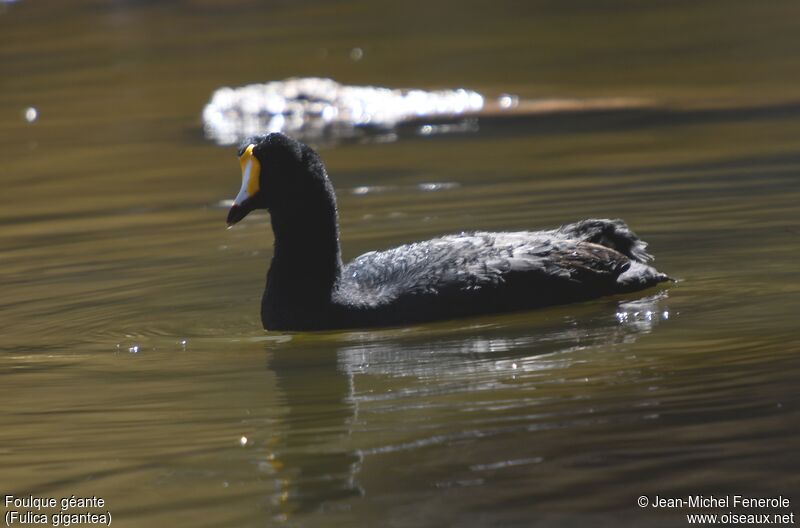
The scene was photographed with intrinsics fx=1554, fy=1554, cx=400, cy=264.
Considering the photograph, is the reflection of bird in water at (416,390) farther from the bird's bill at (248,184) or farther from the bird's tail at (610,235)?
the bird's bill at (248,184)

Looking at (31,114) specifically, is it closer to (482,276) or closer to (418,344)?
(482,276)

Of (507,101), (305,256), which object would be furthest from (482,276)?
(507,101)

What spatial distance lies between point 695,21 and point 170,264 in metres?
16.5

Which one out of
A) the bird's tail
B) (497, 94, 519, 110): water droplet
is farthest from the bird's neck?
(497, 94, 519, 110): water droplet

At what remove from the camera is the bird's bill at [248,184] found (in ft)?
25.2

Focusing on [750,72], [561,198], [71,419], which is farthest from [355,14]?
[71,419]

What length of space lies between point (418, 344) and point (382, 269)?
67 centimetres

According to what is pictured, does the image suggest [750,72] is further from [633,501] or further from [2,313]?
[633,501]

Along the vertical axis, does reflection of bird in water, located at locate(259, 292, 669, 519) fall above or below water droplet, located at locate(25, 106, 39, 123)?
below

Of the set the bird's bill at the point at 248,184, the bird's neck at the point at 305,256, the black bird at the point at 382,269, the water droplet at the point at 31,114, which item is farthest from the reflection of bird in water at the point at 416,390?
the water droplet at the point at 31,114

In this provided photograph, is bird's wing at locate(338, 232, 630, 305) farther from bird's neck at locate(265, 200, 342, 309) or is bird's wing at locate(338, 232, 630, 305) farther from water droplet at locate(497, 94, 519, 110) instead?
water droplet at locate(497, 94, 519, 110)

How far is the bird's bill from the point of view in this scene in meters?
7.68

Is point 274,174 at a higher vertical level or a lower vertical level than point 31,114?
lower

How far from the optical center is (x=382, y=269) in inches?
311
